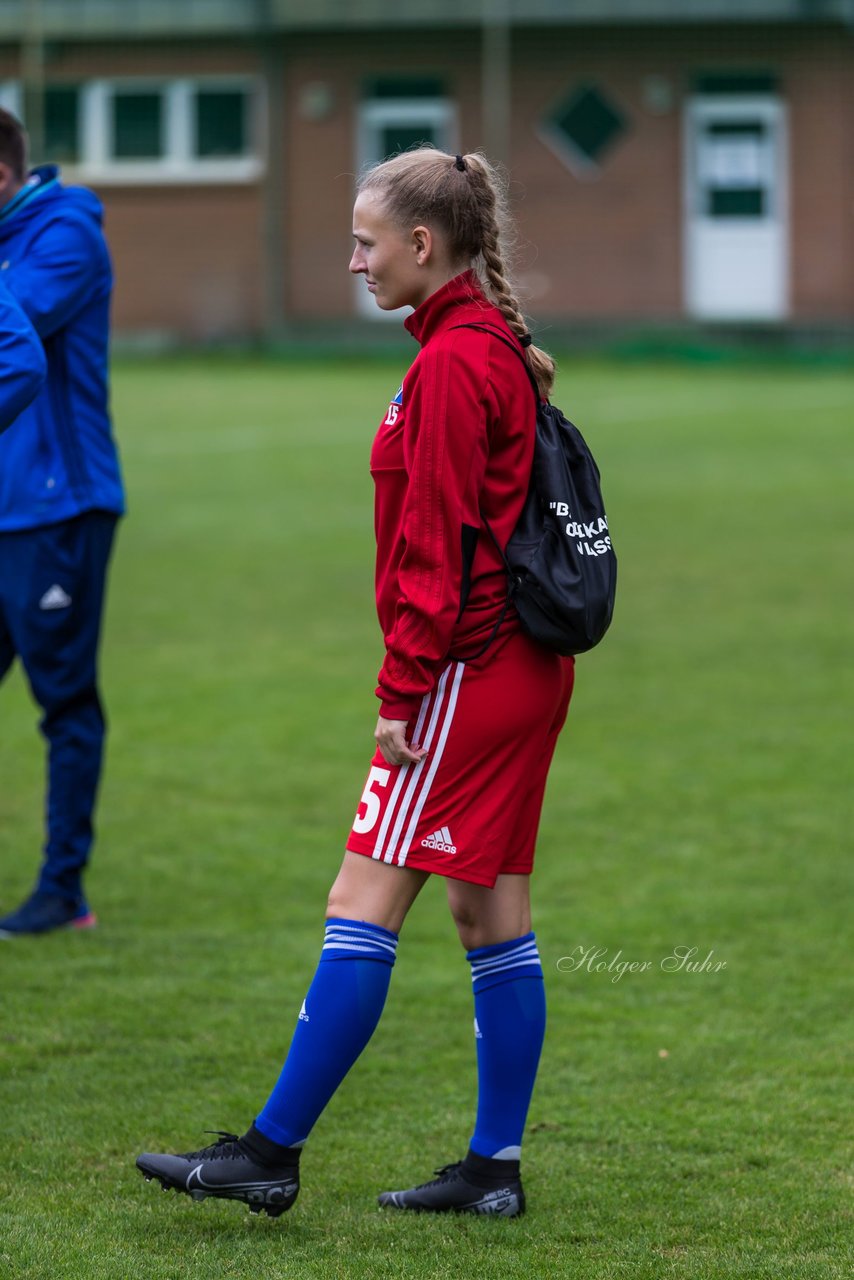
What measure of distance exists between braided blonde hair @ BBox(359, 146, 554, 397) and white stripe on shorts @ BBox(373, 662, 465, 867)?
0.58 metres

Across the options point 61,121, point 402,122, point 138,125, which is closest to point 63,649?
point 402,122

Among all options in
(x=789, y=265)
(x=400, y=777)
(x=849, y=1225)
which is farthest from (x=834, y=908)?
(x=789, y=265)

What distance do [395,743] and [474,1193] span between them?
929 mm

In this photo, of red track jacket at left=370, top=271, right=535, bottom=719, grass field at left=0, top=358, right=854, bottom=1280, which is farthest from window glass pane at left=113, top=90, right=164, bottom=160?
red track jacket at left=370, top=271, right=535, bottom=719

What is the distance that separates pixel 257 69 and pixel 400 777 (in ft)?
109

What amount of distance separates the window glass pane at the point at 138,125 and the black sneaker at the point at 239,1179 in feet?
112

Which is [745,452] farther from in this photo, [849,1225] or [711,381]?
[849,1225]

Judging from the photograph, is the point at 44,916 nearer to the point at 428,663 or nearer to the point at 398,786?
the point at 398,786

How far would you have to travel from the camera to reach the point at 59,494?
5.48 metres

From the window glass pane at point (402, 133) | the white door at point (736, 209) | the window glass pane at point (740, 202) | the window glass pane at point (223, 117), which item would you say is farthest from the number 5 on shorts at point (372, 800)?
the window glass pane at point (223, 117)

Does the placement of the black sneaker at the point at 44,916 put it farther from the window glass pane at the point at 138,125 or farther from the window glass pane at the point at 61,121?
the window glass pane at the point at 61,121

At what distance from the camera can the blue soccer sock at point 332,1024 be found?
360 cm

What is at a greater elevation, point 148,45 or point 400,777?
point 148,45

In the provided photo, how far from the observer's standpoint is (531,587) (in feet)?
11.6
